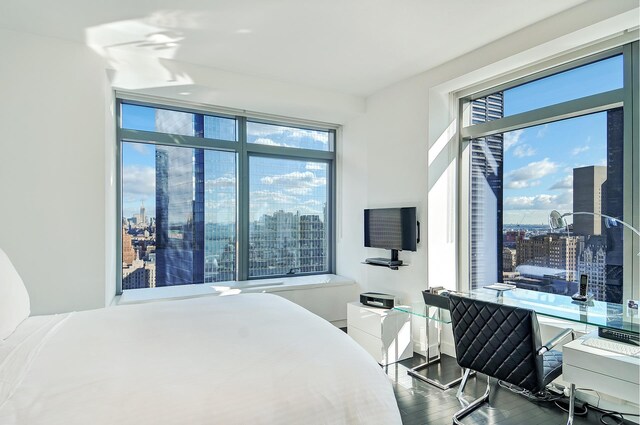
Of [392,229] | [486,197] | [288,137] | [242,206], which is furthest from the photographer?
[288,137]

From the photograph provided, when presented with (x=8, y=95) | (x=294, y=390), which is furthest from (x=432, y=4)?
(x=8, y=95)

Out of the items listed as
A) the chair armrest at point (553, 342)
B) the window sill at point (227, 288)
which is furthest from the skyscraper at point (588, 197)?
the window sill at point (227, 288)

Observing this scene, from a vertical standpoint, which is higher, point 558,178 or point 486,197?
point 558,178

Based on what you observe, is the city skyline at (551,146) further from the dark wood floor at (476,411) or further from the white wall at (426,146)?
the dark wood floor at (476,411)

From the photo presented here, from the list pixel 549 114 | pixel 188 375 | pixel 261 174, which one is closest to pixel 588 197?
pixel 549 114

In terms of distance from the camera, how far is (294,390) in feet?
4.13

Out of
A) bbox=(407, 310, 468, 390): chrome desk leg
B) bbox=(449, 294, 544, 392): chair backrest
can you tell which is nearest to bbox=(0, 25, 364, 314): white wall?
bbox=(407, 310, 468, 390): chrome desk leg

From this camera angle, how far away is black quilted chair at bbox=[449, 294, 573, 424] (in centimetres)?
211

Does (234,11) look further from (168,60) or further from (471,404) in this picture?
(471,404)

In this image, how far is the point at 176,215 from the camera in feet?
13.5

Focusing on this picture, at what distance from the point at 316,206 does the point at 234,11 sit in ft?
9.28

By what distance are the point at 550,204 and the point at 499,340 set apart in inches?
53.6

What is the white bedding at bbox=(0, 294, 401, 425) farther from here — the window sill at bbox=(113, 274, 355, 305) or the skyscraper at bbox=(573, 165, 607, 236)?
the skyscraper at bbox=(573, 165, 607, 236)

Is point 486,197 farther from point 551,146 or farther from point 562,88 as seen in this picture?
point 562,88
